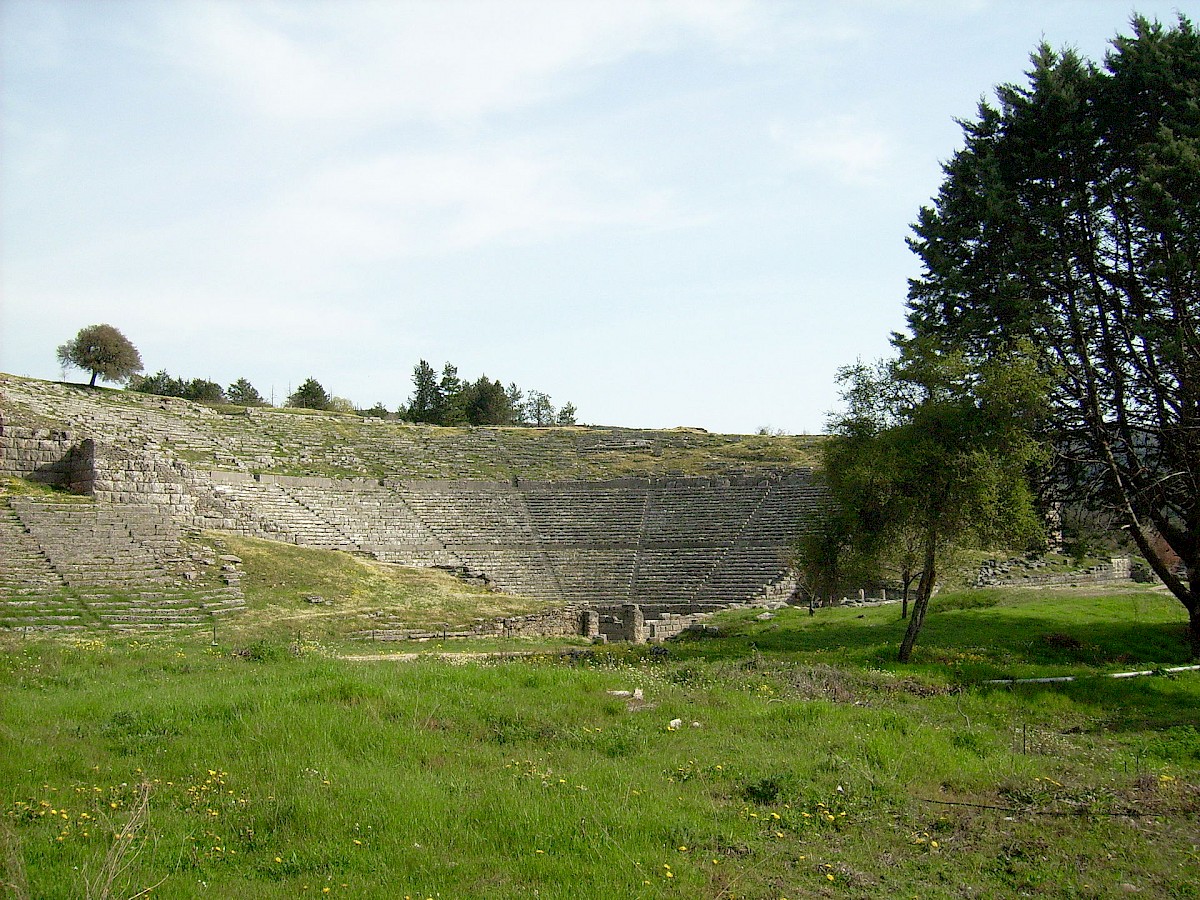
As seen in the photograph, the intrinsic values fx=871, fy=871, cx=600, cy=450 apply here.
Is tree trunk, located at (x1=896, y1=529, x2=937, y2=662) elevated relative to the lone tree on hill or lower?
lower

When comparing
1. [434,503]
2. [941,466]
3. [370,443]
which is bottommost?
[434,503]

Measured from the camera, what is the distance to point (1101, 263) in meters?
20.6

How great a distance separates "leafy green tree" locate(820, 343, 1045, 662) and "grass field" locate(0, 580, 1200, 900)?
379 cm

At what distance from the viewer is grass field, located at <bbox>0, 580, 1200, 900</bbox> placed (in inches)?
240

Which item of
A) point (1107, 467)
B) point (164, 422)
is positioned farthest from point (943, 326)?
point (164, 422)

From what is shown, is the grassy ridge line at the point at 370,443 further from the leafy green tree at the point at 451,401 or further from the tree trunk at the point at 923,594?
the tree trunk at the point at 923,594

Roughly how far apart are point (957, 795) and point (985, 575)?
87.4 feet

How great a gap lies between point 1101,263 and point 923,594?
9722 mm

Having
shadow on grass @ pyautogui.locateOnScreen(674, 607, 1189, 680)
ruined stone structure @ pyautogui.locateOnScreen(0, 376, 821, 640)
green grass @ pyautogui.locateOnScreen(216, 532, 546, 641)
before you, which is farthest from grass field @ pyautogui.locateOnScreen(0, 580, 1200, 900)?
ruined stone structure @ pyautogui.locateOnScreen(0, 376, 821, 640)

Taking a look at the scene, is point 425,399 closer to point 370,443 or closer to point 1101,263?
point 370,443

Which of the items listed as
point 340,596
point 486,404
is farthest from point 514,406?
point 340,596

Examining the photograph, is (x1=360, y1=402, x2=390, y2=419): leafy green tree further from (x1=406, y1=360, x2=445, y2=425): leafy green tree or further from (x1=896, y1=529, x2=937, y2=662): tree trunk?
(x1=896, y1=529, x2=937, y2=662): tree trunk

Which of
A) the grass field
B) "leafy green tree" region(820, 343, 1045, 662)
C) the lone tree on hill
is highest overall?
the lone tree on hill

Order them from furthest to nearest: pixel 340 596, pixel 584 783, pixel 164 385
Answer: pixel 164 385 → pixel 340 596 → pixel 584 783
